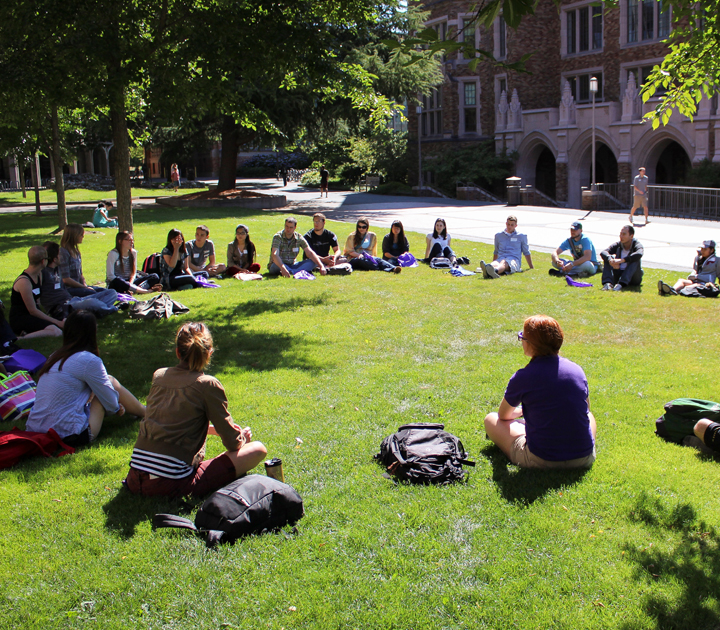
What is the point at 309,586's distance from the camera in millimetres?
3529

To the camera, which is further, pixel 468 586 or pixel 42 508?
pixel 42 508

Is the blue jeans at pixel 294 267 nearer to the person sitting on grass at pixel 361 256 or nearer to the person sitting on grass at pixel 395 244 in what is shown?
the person sitting on grass at pixel 361 256

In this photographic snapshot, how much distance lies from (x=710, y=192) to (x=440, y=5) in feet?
71.4

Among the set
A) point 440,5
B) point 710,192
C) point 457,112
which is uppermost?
point 440,5

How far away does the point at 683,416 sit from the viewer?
515 cm

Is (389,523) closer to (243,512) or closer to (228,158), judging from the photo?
(243,512)

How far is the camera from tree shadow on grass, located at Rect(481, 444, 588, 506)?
4398mm

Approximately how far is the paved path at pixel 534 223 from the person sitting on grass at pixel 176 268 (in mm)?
8656

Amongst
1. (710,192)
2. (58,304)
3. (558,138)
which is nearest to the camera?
(58,304)

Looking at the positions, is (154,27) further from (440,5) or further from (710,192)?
(440,5)

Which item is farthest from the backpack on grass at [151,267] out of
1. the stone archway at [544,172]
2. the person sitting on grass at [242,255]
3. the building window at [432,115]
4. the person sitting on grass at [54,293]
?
the building window at [432,115]

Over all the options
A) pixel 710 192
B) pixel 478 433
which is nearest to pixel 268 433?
pixel 478 433

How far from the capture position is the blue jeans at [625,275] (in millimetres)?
11414

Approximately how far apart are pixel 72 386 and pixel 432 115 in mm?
40650
